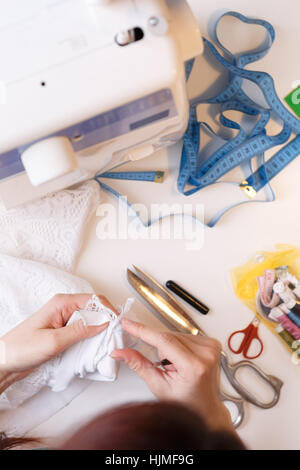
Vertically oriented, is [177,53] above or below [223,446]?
above

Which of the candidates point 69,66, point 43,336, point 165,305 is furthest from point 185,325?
point 69,66

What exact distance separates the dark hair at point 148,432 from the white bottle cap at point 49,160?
0.40 metres

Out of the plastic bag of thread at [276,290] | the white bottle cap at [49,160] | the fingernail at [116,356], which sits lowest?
the plastic bag of thread at [276,290]

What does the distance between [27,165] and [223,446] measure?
572 mm

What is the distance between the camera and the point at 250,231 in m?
1.20

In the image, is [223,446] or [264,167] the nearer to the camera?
[223,446]

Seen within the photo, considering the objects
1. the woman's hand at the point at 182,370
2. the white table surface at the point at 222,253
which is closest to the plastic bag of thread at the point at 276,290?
the white table surface at the point at 222,253

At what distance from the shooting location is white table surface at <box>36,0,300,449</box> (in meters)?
1.11

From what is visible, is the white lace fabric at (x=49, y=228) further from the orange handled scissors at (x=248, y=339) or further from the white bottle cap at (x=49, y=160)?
the orange handled scissors at (x=248, y=339)

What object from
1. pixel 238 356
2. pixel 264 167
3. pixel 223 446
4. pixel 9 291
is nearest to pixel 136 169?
pixel 264 167

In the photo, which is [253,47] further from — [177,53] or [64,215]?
[64,215]

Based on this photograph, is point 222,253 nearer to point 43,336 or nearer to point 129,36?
point 43,336

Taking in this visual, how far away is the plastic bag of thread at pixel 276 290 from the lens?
114cm

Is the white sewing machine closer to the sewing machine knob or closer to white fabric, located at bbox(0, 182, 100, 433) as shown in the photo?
the sewing machine knob
